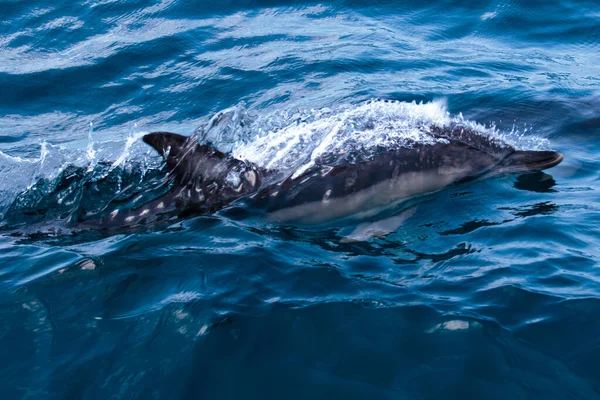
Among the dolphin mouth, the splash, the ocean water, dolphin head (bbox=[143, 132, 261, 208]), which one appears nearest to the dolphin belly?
the ocean water

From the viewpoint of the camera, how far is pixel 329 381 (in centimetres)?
400

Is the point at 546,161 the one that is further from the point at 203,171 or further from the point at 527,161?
the point at 203,171

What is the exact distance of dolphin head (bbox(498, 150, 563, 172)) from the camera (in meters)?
6.97

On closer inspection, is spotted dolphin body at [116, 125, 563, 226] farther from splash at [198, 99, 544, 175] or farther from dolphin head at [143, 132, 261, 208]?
splash at [198, 99, 544, 175]

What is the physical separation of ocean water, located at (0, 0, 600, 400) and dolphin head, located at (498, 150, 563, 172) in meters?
0.12

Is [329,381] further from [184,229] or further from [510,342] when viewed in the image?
[184,229]

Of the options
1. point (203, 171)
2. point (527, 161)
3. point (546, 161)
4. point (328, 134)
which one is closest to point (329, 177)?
point (328, 134)

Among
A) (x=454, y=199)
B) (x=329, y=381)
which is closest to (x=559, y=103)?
(x=454, y=199)

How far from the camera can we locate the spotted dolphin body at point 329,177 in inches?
257

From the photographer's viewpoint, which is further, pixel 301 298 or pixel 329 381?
pixel 301 298

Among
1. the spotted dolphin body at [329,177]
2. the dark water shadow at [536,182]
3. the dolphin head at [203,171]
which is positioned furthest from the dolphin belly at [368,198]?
the dark water shadow at [536,182]

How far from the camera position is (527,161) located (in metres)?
7.03

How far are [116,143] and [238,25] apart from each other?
5.59 m

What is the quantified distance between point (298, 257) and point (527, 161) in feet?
10.0
